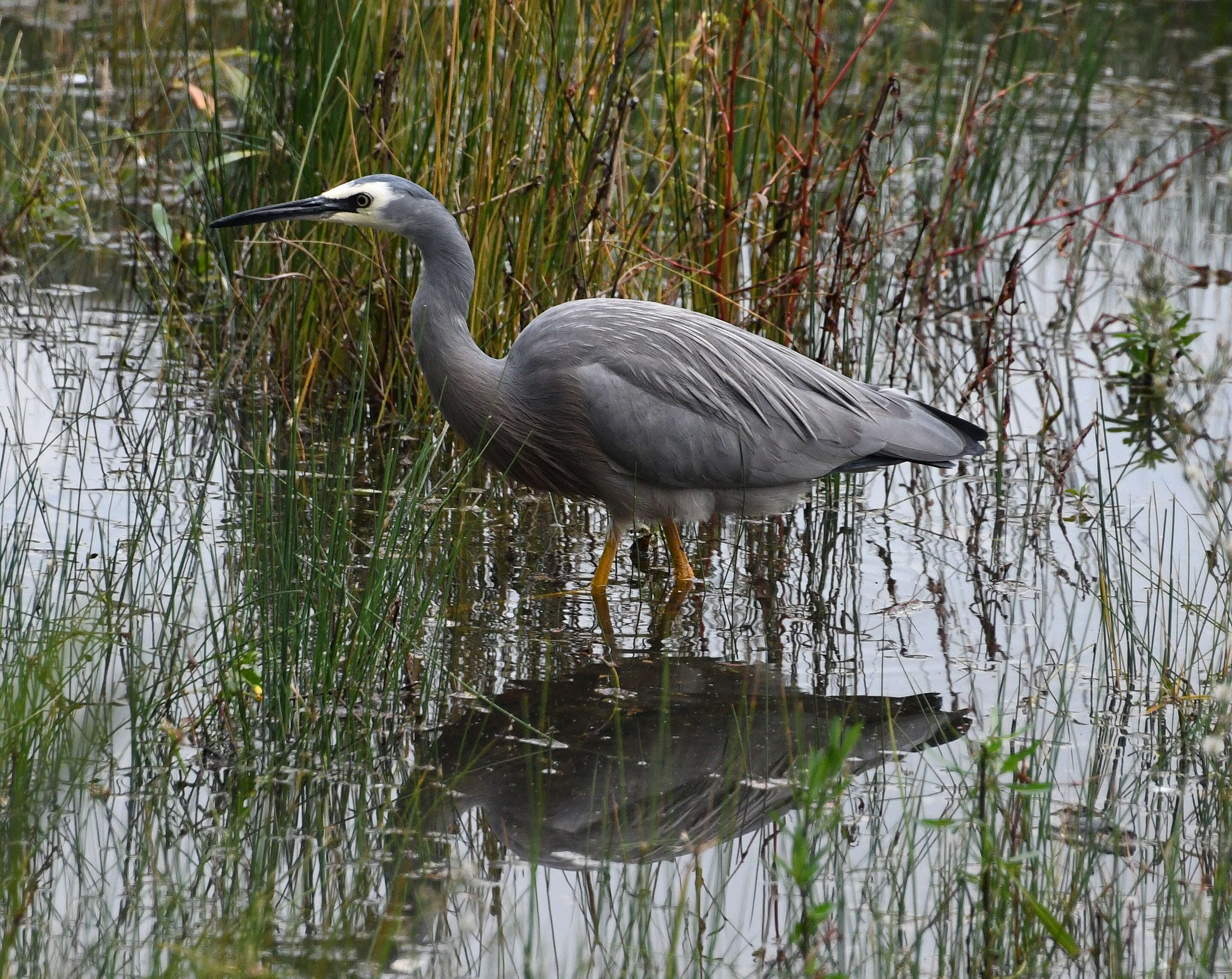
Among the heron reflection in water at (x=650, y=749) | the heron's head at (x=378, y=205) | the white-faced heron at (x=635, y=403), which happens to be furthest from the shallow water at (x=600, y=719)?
the heron's head at (x=378, y=205)

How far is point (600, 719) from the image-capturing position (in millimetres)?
4184

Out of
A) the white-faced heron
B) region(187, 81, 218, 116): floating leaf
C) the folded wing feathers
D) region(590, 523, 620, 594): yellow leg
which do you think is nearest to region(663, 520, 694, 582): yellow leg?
the white-faced heron

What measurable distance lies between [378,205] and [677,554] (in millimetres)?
1498

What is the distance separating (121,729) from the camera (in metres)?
3.63

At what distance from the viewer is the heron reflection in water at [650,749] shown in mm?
3539

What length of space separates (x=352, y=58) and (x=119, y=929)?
368cm

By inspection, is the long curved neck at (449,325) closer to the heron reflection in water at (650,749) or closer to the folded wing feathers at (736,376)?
the folded wing feathers at (736,376)

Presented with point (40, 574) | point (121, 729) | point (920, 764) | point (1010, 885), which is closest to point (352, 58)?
point (40, 574)

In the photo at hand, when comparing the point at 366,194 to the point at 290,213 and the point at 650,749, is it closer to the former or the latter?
the point at 290,213

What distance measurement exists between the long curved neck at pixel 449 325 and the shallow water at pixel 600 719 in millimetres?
441

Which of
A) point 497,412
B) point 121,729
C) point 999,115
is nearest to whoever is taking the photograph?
point 121,729

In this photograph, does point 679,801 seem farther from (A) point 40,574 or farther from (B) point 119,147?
(B) point 119,147

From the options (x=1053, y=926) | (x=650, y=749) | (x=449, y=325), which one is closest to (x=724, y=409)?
(x=449, y=325)

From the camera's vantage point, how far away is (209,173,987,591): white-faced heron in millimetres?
4934
